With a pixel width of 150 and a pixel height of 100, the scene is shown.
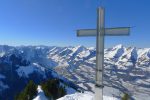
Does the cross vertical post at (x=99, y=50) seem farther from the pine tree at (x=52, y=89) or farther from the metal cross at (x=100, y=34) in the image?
the pine tree at (x=52, y=89)

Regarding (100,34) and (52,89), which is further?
(52,89)

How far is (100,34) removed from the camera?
17.6 meters

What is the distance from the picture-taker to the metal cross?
55.9ft

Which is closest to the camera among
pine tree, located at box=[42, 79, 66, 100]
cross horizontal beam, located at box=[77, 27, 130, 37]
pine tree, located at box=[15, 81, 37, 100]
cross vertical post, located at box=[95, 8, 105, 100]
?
cross horizontal beam, located at box=[77, 27, 130, 37]

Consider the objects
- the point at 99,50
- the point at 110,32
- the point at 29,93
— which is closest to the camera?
the point at 110,32

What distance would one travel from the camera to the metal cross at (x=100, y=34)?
17031 millimetres

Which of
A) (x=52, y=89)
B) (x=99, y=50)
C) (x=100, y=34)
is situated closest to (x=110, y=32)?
(x=100, y=34)

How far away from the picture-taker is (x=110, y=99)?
52469 mm

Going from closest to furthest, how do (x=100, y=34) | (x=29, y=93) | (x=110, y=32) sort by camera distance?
(x=110, y=32) < (x=100, y=34) < (x=29, y=93)

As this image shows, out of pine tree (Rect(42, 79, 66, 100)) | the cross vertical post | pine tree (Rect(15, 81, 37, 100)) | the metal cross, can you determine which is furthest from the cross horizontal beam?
pine tree (Rect(15, 81, 37, 100))

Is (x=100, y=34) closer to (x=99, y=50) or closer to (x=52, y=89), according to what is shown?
(x=99, y=50)

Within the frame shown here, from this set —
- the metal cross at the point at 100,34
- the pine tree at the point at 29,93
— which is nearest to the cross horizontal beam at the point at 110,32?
the metal cross at the point at 100,34

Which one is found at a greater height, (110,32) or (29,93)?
(110,32)

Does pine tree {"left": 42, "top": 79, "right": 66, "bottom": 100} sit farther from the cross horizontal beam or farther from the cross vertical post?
the cross horizontal beam
